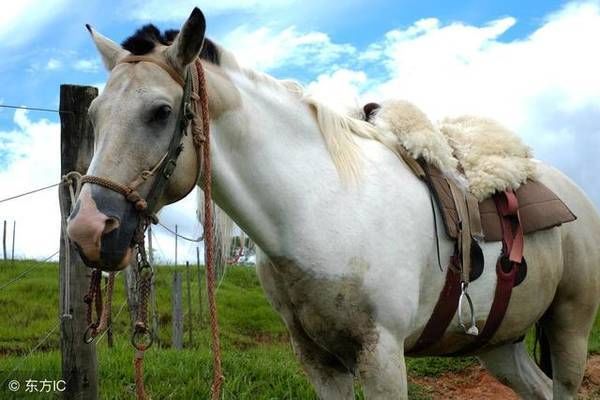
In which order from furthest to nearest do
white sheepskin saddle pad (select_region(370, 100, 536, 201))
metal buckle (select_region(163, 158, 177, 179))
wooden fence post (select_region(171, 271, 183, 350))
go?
1. wooden fence post (select_region(171, 271, 183, 350))
2. white sheepskin saddle pad (select_region(370, 100, 536, 201))
3. metal buckle (select_region(163, 158, 177, 179))

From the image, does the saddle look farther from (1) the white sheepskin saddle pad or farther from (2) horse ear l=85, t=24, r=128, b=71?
(2) horse ear l=85, t=24, r=128, b=71

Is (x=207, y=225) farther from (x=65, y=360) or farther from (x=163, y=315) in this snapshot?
(x=163, y=315)

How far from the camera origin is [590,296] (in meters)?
3.78

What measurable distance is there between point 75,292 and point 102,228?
7.88 feet

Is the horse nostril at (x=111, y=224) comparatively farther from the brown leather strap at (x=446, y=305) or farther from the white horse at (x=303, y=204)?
the brown leather strap at (x=446, y=305)

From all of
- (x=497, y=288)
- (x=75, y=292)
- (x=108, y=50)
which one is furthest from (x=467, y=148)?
(x=75, y=292)

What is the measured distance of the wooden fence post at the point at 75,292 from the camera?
4302mm

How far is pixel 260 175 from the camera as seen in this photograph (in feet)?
8.66

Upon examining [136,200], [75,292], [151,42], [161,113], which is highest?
[151,42]

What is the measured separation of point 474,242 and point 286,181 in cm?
104

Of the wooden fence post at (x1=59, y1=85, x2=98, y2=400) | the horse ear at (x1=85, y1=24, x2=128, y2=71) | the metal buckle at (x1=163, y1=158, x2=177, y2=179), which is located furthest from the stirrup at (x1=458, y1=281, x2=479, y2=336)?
the wooden fence post at (x1=59, y1=85, x2=98, y2=400)

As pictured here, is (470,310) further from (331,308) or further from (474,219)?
(331,308)

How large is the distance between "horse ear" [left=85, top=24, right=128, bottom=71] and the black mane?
1.8 inches

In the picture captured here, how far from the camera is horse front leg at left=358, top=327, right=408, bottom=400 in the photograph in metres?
2.62
